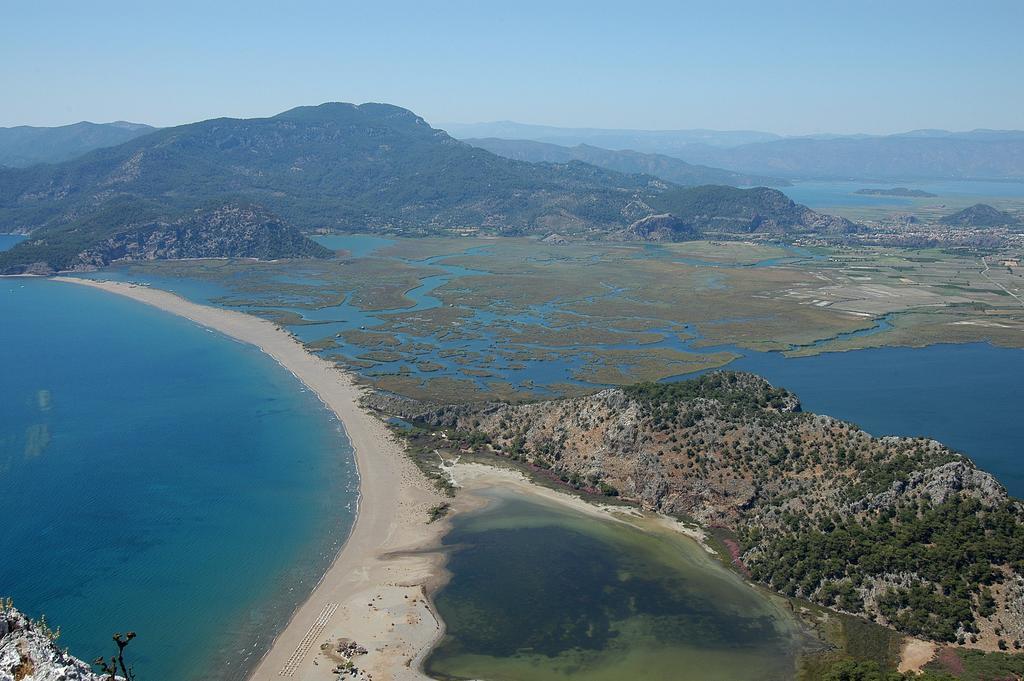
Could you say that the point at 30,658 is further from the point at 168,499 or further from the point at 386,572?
the point at 168,499

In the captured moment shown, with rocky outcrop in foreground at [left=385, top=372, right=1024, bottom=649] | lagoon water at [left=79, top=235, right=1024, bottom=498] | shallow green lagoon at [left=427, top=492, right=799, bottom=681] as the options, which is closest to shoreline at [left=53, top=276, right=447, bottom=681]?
shallow green lagoon at [left=427, top=492, right=799, bottom=681]

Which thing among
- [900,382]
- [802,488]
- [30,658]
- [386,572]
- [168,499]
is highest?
[30,658]

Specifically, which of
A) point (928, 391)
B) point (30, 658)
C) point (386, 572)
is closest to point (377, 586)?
point (386, 572)

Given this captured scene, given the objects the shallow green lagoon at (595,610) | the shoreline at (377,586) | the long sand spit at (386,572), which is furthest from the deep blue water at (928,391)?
the shoreline at (377,586)

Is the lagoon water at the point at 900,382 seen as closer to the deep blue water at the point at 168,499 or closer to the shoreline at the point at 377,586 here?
the deep blue water at the point at 168,499

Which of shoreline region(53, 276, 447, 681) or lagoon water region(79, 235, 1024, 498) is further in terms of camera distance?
lagoon water region(79, 235, 1024, 498)

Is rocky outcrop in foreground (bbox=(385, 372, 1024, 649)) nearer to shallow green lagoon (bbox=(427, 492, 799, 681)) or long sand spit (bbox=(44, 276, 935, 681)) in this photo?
long sand spit (bbox=(44, 276, 935, 681))
